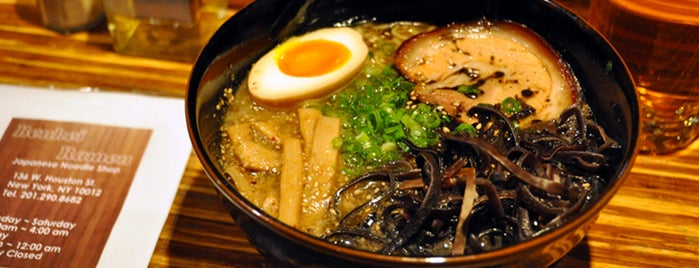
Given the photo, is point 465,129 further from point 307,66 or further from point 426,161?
point 307,66

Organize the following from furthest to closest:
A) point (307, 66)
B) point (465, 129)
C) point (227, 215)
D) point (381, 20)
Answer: point (381, 20) → point (307, 66) → point (227, 215) → point (465, 129)

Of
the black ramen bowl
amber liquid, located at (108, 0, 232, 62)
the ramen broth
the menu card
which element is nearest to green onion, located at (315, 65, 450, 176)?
the ramen broth

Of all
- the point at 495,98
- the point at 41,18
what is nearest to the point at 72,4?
the point at 41,18

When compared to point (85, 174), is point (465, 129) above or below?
above

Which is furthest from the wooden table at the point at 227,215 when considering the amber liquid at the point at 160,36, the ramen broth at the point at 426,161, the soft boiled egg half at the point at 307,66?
the soft boiled egg half at the point at 307,66

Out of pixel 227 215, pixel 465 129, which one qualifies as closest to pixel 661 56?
pixel 465 129

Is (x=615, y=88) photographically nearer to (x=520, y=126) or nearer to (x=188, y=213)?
(x=520, y=126)

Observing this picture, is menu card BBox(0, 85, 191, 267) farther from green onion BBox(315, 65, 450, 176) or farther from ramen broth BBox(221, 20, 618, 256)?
green onion BBox(315, 65, 450, 176)
